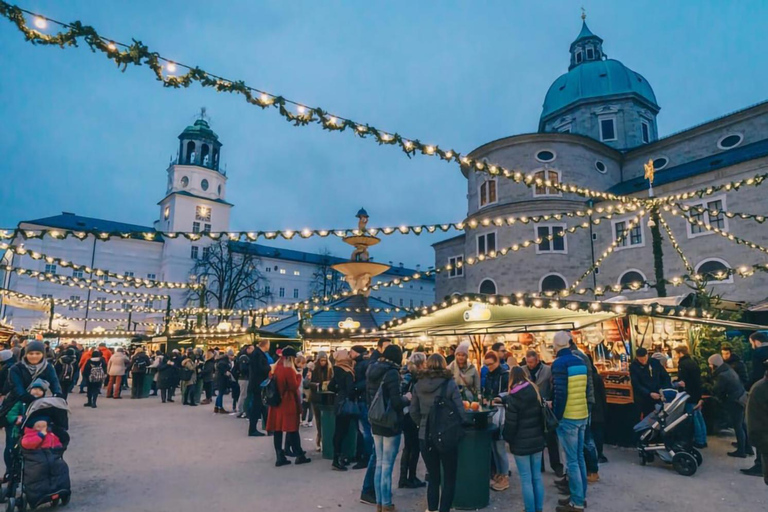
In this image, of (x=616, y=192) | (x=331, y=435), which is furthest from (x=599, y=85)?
→ (x=331, y=435)

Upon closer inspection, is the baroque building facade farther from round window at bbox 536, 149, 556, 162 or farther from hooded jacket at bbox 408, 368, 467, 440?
hooded jacket at bbox 408, 368, 467, 440

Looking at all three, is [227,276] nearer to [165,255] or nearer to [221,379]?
[165,255]

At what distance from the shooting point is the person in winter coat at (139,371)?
1727 cm

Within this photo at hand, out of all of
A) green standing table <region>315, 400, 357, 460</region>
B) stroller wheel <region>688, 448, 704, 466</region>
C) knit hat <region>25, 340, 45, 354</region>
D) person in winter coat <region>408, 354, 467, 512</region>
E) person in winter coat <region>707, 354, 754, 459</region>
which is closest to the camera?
person in winter coat <region>408, 354, 467, 512</region>

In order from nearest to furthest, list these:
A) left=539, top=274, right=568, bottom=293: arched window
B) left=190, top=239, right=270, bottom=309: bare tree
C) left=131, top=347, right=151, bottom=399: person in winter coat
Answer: left=131, top=347, right=151, bottom=399: person in winter coat
left=539, top=274, right=568, bottom=293: arched window
left=190, top=239, right=270, bottom=309: bare tree

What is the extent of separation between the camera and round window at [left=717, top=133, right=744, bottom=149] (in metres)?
31.0

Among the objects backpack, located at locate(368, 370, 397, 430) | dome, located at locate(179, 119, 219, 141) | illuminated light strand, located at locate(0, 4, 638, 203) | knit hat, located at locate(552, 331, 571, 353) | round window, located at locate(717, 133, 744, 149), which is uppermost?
dome, located at locate(179, 119, 219, 141)

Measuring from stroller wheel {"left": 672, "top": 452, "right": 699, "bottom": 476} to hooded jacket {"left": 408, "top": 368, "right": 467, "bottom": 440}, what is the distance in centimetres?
428

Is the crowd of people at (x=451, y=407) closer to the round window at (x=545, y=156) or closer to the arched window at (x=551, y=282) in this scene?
the arched window at (x=551, y=282)

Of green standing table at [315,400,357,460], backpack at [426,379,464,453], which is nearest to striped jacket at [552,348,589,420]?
backpack at [426,379,464,453]

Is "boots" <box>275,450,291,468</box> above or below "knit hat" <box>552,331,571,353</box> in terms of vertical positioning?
below

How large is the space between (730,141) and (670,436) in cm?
3206

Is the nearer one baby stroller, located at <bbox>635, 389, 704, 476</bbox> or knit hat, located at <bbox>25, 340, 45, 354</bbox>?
knit hat, located at <bbox>25, 340, 45, 354</bbox>

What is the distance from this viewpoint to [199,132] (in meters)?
64.3
